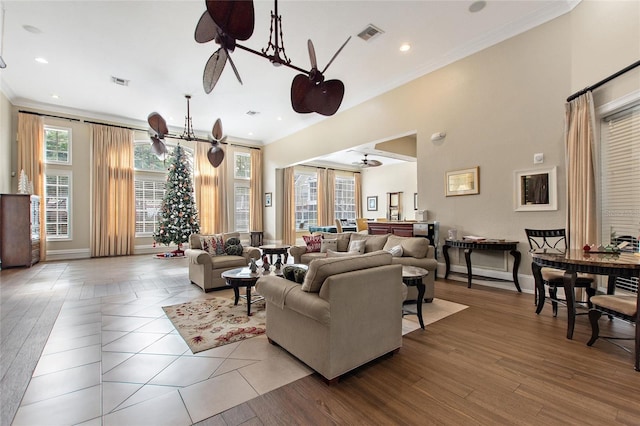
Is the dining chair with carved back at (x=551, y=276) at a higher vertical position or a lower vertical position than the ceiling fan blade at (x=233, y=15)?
lower

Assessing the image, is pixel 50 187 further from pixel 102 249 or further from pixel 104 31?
pixel 104 31

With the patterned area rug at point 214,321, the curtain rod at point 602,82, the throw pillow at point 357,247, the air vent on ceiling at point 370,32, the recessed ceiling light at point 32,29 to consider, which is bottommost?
the patterned area rug at point 214,321

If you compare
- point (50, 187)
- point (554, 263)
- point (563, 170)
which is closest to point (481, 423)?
point (554, 263)

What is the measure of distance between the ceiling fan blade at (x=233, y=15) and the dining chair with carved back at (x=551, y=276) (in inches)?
154

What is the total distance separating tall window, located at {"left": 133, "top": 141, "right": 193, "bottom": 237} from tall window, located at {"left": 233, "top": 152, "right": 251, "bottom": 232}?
225 centimetres

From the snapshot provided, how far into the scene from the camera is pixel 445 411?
1784 mm

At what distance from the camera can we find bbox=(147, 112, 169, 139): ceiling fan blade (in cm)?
557

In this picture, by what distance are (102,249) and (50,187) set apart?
2057 mm

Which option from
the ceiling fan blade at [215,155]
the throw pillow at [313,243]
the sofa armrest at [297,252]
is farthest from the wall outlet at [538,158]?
the ceiling fan blade at [215,155]

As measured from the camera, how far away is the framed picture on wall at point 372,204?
13016 mm

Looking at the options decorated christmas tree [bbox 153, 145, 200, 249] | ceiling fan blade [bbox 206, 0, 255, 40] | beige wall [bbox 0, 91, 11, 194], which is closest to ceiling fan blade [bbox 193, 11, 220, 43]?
ceiling fan blade [bbox 206, 0, 255, 40]

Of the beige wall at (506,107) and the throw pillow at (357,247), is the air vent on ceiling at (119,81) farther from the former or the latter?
the throw pillow at (357,247)

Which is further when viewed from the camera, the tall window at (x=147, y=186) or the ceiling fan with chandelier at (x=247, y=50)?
the tall window at (x=147, y=186)

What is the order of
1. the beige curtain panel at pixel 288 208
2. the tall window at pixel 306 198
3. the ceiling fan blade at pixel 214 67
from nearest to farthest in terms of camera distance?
the ceiling fan blade at pixel 214 67 → the beige curtain panel at pixel 288 208 → the tall window at pixel 306 198
